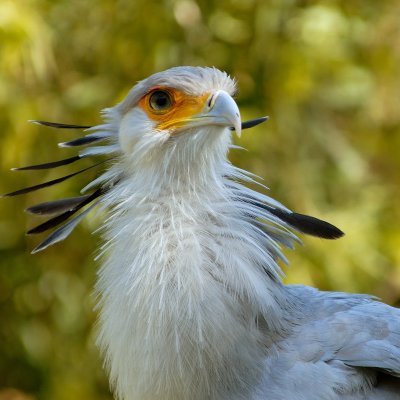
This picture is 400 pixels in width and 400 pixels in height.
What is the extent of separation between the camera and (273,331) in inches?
77.1

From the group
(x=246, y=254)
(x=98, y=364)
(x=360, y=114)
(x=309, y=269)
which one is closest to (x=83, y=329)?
(x=98, y=364)

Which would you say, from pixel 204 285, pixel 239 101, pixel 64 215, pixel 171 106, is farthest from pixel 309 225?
pixel 239 101

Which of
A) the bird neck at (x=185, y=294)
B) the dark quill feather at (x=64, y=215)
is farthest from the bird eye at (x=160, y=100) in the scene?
the dark quill feather at (x=64, y=215)

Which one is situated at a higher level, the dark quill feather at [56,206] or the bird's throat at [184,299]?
the dark quill feather at [56,206]

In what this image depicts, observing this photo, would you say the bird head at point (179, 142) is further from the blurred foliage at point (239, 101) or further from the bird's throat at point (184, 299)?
the blurred foliage at point (239, 101)

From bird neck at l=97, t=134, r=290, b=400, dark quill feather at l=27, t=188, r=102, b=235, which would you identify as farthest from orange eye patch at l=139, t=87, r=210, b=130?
dark quill feather at l=27, t=188, r=102, b=235

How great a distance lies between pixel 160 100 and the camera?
2139 mm

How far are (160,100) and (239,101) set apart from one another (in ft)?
6.07

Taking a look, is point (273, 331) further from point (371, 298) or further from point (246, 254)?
point (371, 298)

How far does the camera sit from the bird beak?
1983 millimetres

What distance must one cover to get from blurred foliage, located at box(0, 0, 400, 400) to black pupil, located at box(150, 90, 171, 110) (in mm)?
1707

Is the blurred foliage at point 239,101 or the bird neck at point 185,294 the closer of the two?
the bird neck at point 185,294

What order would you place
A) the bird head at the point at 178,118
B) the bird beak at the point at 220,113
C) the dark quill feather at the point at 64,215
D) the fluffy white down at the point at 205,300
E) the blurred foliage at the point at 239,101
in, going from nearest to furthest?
the fluffy white down at the point at 205,300 < the bird beak at the point at 220,113 < the bird head at the point at 178,118 < the dark quill feather at the point at 64,215 < the blurred foliage at the point at 239,101

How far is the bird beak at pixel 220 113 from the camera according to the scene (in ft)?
6.51
